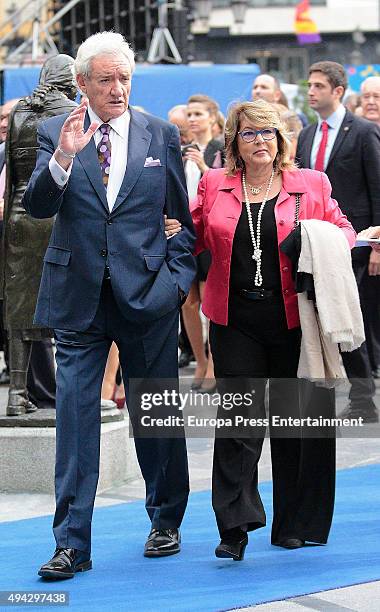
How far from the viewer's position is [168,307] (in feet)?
18.0

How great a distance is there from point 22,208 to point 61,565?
8.26 ft

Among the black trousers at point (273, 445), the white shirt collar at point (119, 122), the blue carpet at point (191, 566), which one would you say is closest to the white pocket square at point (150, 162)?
the white shirt collar at point (119, 122)

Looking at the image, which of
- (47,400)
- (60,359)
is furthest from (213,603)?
(47,400)

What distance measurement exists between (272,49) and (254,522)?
48.2 metres

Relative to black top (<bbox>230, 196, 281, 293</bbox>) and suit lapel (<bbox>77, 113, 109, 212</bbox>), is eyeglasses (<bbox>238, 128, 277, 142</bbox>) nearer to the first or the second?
black top (<bbox>230, 196, 281, 293</bbox>)

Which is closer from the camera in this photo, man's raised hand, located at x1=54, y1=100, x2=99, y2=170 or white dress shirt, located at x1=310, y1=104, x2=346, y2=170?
man's raised hand, located at x1=54, y1=100, x2=99, y2=170

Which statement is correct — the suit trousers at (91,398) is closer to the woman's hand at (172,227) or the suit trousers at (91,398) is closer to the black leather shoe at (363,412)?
the woman's hand at (172,227)

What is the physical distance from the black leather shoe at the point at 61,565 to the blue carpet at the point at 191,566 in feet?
0.12

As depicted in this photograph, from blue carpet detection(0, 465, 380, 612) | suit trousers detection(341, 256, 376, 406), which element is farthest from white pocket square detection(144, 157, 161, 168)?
suit trousers detection(341, 256, 376, 406)

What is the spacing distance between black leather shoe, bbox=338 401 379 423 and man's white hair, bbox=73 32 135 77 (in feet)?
13.0

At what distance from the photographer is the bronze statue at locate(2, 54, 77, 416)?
7.15m

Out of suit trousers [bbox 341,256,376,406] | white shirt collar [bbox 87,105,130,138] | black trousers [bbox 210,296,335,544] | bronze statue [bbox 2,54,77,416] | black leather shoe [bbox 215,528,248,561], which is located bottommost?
suit trousers [bbox 341,256,376,406]

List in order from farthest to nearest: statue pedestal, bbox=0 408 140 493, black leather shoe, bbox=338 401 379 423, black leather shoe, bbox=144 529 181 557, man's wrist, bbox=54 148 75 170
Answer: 1. black leather shoe, bbox=338 401 379 423
2. statue pedestal, bbox=0 408 140 493
3. black leather shoe, bbox=144 529 181 557
4. man's wrist, bbox=54 148 75 170

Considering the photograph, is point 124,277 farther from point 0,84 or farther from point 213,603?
point 0,84
